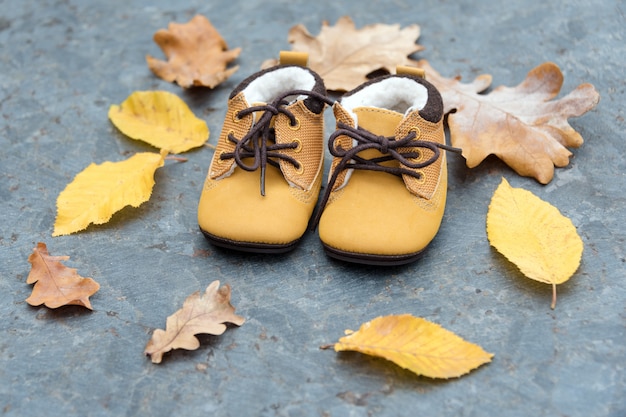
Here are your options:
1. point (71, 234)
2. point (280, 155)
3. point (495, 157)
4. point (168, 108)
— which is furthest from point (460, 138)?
point (71, 234)

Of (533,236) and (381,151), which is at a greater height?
(381,151)

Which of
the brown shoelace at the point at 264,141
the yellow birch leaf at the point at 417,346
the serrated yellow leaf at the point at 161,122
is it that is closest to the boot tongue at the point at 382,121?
the brown shoelace at the point at 264,141

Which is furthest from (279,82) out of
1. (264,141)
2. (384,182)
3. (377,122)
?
(384,182)

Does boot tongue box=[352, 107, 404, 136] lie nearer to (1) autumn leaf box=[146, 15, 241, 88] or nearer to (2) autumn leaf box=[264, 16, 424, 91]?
(2) autumn leaf box=[264, 16, 424, 91]

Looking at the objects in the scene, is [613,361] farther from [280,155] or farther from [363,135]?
[280,155]

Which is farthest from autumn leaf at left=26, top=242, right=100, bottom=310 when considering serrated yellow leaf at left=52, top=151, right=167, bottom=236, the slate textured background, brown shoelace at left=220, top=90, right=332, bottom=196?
brown shoelace at left=220, top=90, right=332, bottom=196

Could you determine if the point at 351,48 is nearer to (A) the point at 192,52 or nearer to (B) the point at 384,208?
(A) the point at 192,52
